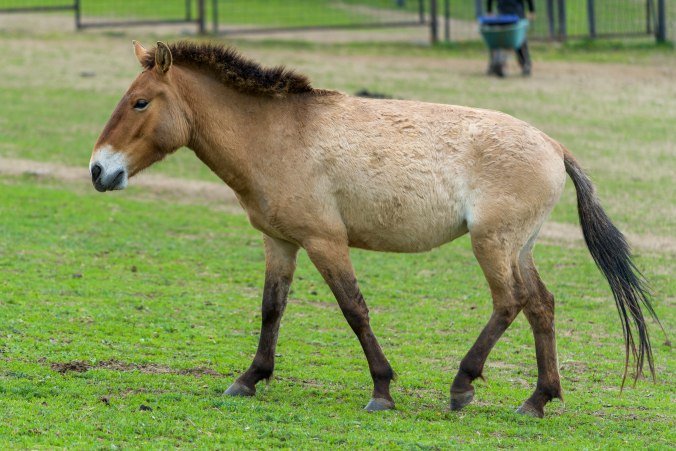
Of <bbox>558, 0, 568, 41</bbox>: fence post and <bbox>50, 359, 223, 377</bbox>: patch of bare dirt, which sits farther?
<bbox>558, 0, 568, 41</bbox>: fence post

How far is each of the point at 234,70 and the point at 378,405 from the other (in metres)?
2.32

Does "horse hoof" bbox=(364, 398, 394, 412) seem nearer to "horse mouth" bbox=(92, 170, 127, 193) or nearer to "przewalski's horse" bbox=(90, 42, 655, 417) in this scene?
"przewalski's horse" bbox=(90, 42, 655, 417)

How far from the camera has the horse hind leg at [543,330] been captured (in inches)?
272

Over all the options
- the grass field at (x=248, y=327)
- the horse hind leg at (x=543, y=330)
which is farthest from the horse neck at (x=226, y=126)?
the horse hind leg at (x=543, y=330)

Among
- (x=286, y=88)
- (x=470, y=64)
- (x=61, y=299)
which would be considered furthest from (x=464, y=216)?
(x=470, y=64)

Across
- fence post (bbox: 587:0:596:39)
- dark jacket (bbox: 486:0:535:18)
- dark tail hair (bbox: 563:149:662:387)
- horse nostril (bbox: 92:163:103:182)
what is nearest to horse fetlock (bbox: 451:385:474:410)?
dark tail hair (bbox: 563:149:662:387)

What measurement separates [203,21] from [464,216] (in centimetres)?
1970

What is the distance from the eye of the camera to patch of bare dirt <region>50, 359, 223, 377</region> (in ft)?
23.3

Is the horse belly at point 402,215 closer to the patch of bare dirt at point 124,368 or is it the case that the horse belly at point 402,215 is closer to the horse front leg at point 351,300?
the horse front leg at point 351,300

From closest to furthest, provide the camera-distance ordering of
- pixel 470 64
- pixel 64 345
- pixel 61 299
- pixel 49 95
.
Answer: pixel 64 345 < pixel 61 299 < pixel 49 95 < pixel 470 64

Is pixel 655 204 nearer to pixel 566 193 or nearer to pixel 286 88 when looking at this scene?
pixel 566 193

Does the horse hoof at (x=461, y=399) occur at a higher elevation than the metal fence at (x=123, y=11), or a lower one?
lower

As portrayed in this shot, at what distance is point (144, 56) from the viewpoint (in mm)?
6801

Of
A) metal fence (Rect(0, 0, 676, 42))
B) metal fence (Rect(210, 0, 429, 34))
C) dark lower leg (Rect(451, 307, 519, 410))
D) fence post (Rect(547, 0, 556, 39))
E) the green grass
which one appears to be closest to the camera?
the green grass
